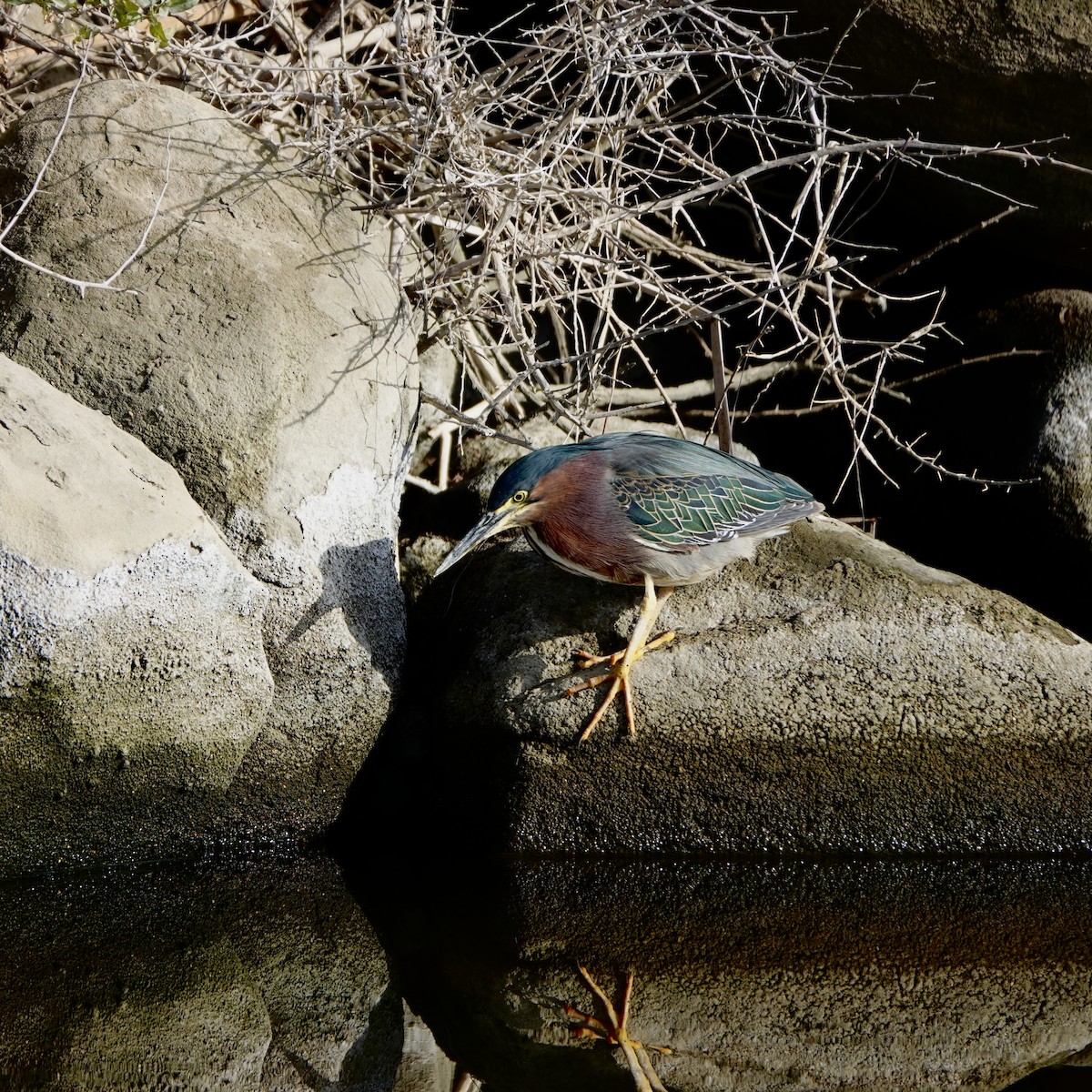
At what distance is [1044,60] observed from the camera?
475cm

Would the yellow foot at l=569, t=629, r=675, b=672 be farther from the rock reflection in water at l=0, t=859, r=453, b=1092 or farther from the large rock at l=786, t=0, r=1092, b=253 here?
the large rock at l=786, t=0, r=1092, b=253

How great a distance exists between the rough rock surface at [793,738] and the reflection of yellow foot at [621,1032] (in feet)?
2.49

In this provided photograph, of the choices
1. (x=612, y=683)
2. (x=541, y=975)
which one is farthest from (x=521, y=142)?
(x=541, y=975)

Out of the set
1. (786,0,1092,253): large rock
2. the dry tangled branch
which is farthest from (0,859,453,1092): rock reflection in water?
(786,0,1092,253): large rock

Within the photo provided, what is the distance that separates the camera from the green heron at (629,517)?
386cm

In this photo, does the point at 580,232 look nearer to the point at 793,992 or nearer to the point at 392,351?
the point at 392,351

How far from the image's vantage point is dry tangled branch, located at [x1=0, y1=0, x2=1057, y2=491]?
4.32m

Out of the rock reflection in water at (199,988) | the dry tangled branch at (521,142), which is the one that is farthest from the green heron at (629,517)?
the rock reflection in water at (199,988)

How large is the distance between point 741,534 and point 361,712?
133cm

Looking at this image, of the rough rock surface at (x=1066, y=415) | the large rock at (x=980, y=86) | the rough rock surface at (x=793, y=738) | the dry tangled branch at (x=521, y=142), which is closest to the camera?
the rough rock surface at (x=793, y=738)

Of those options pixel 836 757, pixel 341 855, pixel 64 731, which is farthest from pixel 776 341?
pixel 64 731

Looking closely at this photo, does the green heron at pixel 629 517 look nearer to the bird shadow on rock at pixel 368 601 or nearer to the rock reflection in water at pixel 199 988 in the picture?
the bird shadow on rock at pixel 368 601

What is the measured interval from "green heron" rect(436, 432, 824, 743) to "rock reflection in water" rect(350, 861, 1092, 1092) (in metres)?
0.56

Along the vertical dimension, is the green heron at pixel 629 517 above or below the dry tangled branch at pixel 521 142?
below
